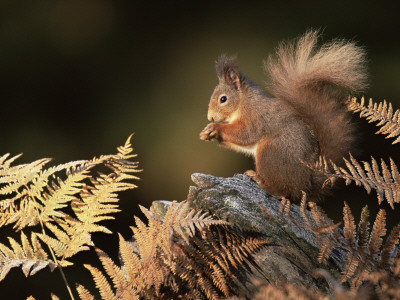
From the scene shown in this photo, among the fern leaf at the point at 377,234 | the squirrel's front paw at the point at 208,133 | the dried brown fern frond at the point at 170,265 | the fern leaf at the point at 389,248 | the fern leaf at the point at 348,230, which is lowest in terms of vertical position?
the fern leaf at the point at 389,248

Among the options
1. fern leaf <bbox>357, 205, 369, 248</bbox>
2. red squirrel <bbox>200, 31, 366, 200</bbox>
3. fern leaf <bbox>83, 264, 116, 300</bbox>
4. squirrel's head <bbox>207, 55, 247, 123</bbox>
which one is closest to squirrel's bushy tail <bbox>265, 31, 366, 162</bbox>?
red squirrel <bbox>200, 31, 366, 200</bbox>

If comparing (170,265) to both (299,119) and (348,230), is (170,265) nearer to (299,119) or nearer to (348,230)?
(348,230)

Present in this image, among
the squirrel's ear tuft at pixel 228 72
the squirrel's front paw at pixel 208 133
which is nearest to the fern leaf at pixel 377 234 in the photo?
the squirrel's front paw at pixel 208 133

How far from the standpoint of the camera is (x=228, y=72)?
1495 millimetres

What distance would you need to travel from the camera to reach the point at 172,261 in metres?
0.60

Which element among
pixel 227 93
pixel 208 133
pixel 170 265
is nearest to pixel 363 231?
pixel 170 265

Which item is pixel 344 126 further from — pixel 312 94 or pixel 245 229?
pixel 245 229

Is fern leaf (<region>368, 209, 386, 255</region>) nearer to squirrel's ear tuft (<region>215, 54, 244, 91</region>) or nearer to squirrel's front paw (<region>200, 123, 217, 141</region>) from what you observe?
squirrel's front paw (<region>200, 123, 217, 141</region>)

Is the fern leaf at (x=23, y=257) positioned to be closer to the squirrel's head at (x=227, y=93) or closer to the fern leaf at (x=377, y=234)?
the fern leaf at (x=377, y=234)

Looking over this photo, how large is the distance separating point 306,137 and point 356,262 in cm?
71

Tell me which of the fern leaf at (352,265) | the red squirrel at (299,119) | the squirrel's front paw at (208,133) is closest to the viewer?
the fern leaf at (352,265)

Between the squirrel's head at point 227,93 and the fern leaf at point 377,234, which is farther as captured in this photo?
the squirrel's head at point 227,93

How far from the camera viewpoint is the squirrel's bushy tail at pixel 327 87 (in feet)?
3.93

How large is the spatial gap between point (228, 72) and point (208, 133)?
0.77ft
